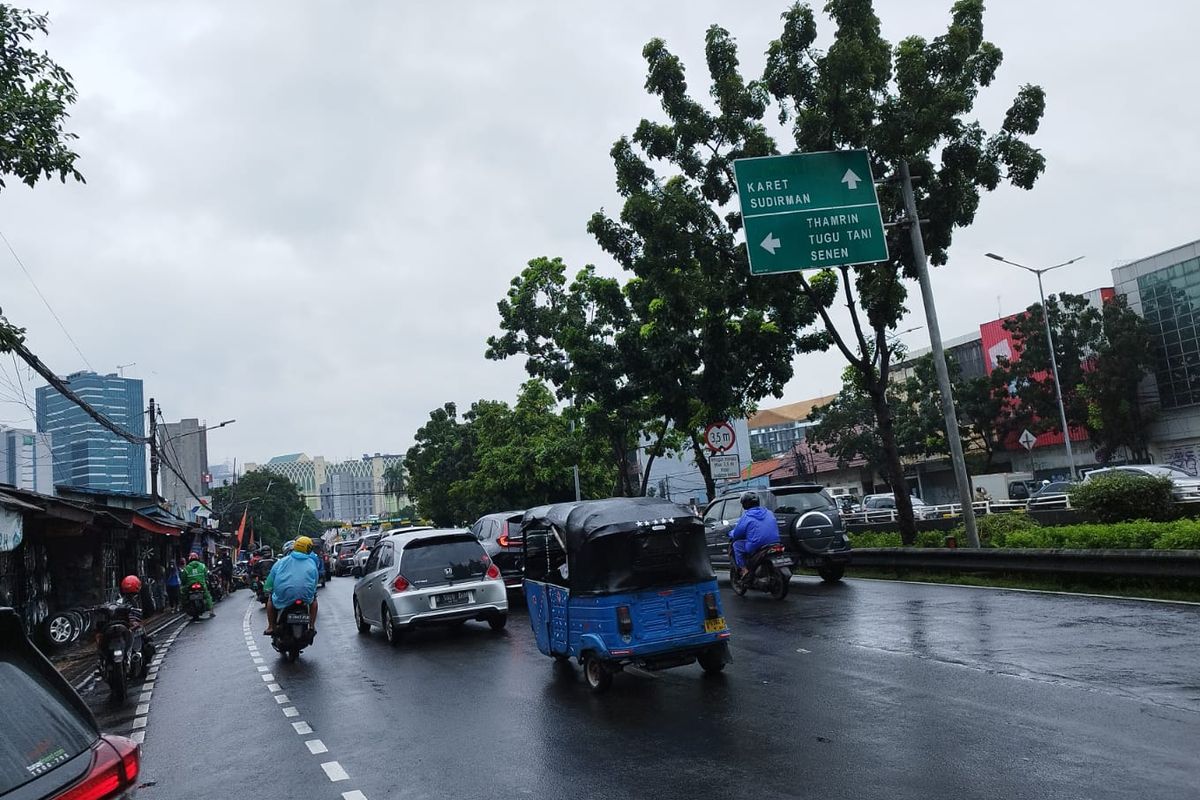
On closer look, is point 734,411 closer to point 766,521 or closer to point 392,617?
point 766,521

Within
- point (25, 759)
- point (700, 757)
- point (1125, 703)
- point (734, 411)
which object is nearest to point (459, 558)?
point (700, 757)

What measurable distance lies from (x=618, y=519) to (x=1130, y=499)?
1278 cm

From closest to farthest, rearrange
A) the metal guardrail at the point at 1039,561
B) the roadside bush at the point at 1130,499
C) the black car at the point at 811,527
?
the metal guardrail at the point at 1039,561 < the black car at the point at 811,527 < the roadside bush at the point at 1130,499

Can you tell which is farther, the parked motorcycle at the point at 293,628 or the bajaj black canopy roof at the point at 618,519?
the parked motorcycle at the point at 293,628

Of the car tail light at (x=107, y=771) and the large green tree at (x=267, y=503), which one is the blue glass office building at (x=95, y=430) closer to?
the car tail light at (x=107, y=771)

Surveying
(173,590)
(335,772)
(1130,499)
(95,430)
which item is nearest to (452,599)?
(335,772)

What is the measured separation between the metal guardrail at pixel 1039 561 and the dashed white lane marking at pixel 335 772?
10924 millimetres

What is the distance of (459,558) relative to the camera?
15.4 metres

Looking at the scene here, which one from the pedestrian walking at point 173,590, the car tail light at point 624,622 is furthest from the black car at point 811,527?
the pedestrian walking at point 173,590

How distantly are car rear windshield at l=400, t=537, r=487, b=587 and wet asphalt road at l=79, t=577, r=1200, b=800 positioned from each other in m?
1.56

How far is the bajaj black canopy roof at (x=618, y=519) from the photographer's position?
976cm

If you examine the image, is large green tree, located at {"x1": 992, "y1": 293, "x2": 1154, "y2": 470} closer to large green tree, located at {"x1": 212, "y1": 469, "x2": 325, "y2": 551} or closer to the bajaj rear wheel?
the bajaj rear wheel

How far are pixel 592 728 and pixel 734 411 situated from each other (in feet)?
69.3

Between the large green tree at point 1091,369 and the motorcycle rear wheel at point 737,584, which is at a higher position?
the large green tree at point 1091,369
